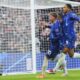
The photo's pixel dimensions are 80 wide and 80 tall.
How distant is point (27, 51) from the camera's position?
1631 cm

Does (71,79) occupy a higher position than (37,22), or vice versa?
(37,22)

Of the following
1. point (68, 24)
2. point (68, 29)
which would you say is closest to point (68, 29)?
point (68, 29)

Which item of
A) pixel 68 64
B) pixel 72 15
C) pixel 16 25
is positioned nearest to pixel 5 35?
pixel 16 25

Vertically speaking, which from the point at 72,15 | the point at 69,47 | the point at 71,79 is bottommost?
the point at 71,79

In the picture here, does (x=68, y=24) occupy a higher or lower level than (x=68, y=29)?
higher

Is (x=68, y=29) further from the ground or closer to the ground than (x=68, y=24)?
closer to the ground

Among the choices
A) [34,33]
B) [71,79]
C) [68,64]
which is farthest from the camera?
[68,64]

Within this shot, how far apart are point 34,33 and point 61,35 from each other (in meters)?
2.27

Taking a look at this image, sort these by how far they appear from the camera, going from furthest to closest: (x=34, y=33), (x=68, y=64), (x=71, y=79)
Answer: (x=68, y=64)
(x=34, y=33)
(x=71, y=79)

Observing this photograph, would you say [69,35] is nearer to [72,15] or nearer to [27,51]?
[72,15]

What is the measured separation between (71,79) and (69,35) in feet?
4.69

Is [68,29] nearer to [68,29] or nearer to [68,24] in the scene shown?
[68,29]

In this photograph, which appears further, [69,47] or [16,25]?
[16,25]

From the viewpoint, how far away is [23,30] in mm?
16219
